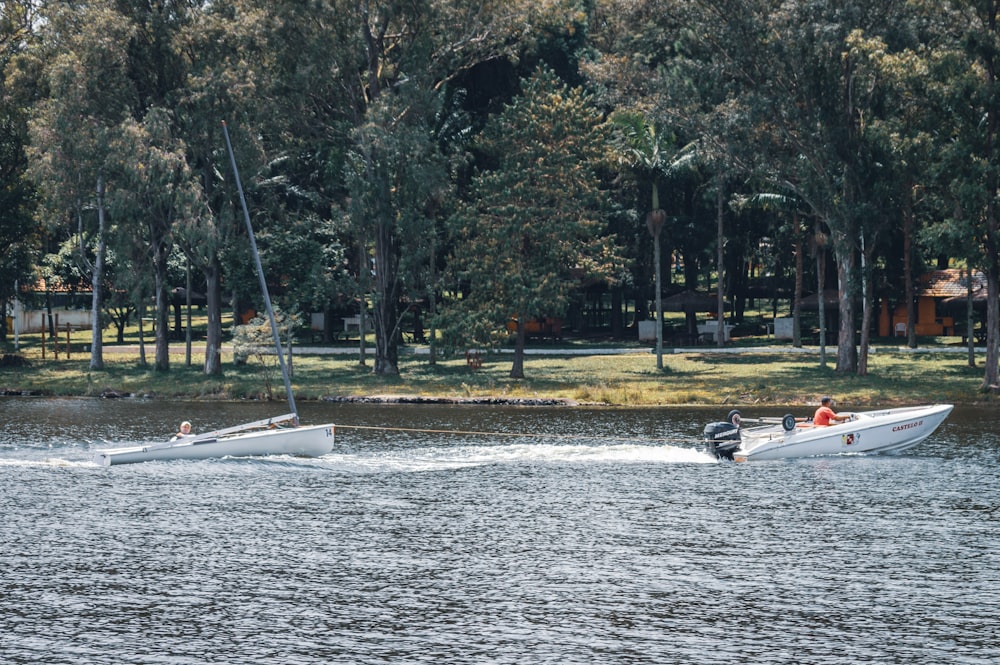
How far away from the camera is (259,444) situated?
157ft

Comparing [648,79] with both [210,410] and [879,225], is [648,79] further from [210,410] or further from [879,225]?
[210,410]

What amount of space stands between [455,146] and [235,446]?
36.8 m

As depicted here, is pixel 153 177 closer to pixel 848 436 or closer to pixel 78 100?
pixel 78 100

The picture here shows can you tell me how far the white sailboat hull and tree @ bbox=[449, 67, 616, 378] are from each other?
996 inches

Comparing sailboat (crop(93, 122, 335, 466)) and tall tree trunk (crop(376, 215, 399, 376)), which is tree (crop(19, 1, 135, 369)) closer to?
tall tree trunk (crop(376, 215, 399, 376))

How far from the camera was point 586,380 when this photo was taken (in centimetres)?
7100

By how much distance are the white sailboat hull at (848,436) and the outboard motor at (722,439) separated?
1.06 ft

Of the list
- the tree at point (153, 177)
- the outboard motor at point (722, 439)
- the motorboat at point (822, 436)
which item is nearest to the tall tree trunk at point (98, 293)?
the tree at point (153, 177)

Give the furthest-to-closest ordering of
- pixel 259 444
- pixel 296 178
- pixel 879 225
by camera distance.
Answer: pixel 296 178
pixel 879 225
pixel 259 444

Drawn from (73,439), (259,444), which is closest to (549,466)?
(259,444)

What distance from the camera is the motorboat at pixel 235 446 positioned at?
46.2m

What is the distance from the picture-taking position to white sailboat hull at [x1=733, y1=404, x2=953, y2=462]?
46.3 metres

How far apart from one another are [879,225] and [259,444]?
36.7m

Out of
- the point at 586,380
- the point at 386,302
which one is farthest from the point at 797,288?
the point at 386,302
